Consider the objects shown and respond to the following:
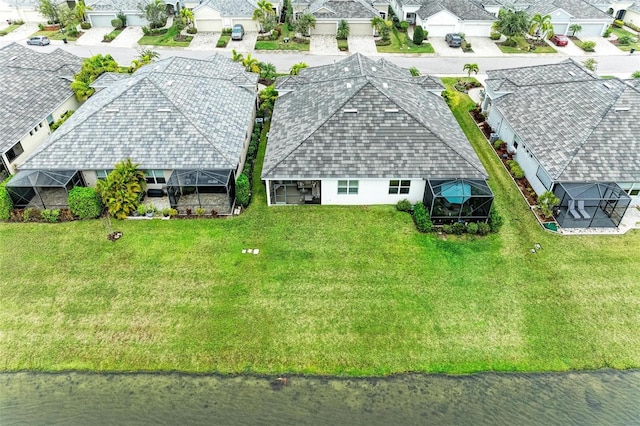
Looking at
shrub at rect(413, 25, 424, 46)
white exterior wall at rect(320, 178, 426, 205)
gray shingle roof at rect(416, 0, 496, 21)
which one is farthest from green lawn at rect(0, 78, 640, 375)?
gray shingle roof at rect(416, 0, 496, 21)

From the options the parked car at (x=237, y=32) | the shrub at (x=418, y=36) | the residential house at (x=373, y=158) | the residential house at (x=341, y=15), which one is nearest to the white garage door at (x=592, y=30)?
the shrub at (x=418, y=36)

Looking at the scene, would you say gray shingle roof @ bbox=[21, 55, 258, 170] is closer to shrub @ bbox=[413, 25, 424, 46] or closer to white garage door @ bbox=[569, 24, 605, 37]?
shrub @ bbox=[413, 25, 424, 46]

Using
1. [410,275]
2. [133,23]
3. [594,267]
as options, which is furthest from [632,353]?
[133,23]

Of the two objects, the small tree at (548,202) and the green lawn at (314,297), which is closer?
the green lawn at (314,297)

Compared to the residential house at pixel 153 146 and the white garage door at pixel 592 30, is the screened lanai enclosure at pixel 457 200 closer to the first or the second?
the residential house at pixel 153 146

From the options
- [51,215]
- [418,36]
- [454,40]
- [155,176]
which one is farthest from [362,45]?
[51,215]
